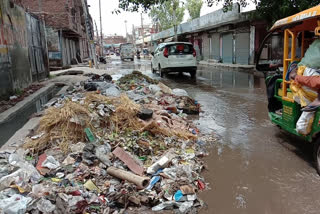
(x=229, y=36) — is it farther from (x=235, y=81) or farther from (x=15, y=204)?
(x=15, y=204)

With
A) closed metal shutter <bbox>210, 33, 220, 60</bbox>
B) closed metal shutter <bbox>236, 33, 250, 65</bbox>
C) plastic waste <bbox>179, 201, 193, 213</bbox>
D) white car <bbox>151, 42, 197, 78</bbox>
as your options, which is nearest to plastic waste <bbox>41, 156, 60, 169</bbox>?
plastic waste <bbox>179, 201, 193, 213</bbox>

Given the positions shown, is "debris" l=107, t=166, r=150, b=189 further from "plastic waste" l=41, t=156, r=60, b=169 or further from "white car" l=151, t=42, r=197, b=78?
"white car" l=151, t=42, r=197, b=78

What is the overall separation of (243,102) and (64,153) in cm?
605

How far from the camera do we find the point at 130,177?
3.45 meters

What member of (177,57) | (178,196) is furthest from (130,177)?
(177,57)

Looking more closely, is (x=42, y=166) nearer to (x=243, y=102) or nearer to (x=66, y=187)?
(x=66, y=187)

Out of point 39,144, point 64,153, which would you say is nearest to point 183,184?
point 64,153

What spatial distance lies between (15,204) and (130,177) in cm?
127

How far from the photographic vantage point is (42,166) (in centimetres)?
374

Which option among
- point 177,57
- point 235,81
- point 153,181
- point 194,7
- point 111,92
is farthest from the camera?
point 194,7

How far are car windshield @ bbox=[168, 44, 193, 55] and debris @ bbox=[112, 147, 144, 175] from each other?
10.9 metres

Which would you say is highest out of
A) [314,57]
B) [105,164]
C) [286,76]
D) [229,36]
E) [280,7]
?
[280,7]

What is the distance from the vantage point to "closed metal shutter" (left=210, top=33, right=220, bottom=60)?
27.2 m

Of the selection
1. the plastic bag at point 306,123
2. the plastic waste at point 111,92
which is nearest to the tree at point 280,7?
the plastic waste at point 111,92
